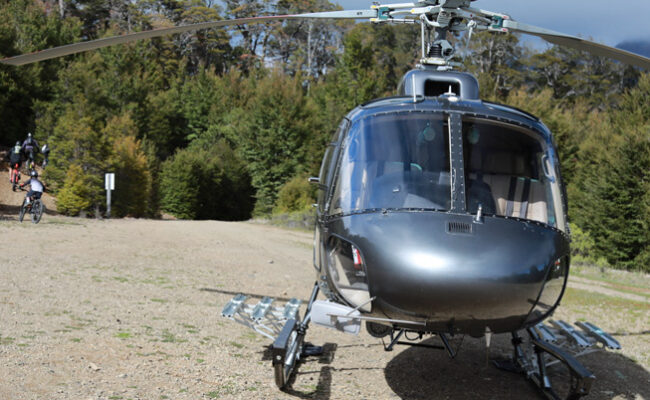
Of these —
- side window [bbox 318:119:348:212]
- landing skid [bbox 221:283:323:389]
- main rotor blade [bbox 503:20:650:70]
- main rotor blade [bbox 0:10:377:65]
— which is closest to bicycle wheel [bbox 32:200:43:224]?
landing skid [bbox 221:283:323:389]

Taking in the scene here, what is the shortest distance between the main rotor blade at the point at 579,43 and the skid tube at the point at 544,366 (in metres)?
2.62

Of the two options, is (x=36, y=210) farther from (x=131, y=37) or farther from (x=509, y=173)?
(x=509, y=173)

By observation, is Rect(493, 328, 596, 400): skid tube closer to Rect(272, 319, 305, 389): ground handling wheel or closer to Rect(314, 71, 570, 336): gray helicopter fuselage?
Rect(314, 71, 570, 336): gray helicopter fuselage

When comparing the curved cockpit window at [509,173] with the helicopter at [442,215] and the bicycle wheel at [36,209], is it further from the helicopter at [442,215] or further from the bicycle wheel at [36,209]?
the bicycle wheel at [36,209]

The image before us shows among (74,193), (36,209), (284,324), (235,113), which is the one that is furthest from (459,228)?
(235,113)

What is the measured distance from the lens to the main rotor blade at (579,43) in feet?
17.3

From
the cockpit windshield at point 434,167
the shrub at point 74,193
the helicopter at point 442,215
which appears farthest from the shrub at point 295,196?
the cockpit windshield at point 434,167

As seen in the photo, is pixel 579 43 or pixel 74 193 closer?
pixel 579 43

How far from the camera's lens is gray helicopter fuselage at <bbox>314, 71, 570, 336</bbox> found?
362cm

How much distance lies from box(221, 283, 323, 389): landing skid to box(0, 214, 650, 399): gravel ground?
0.17m

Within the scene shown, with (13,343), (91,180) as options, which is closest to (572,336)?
(13,343)

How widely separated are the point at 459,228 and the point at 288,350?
2.33 metres

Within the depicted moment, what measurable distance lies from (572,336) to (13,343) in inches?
206

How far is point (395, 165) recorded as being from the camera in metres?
4.47
